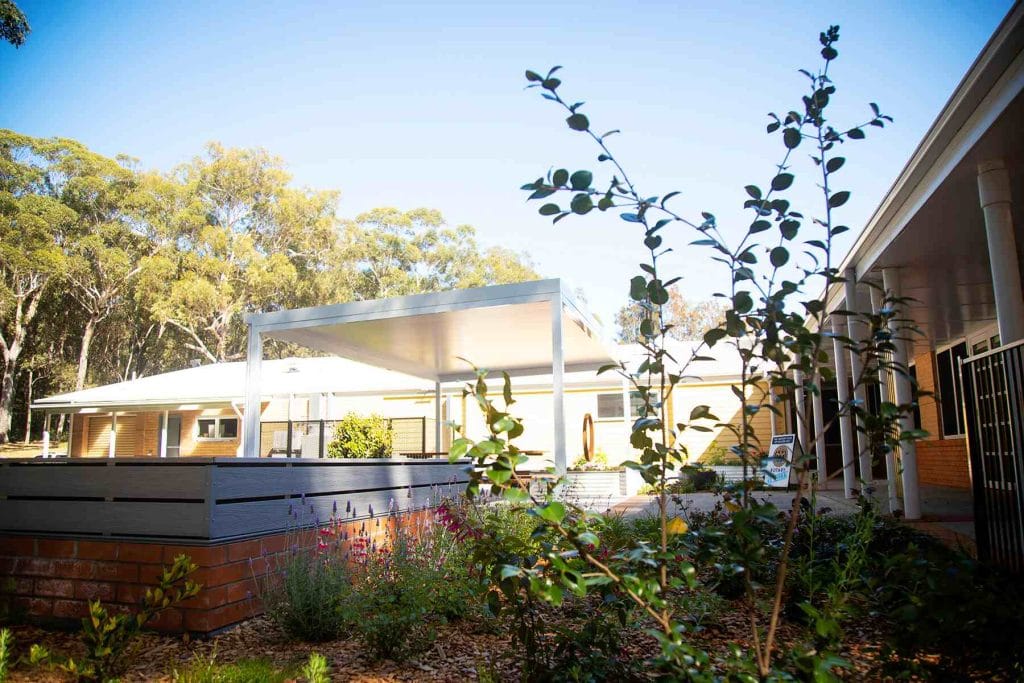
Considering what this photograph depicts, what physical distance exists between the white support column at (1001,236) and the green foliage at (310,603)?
4712 mm

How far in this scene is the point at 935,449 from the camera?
1387 centimetres

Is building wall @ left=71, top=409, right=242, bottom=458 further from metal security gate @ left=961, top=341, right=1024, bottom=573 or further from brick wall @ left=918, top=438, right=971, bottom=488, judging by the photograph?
metal security gate @ left=961, top=341, right=1024, bottom=573

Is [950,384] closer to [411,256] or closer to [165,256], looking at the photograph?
[411,256]

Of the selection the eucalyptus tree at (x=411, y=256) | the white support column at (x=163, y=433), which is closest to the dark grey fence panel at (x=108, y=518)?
the white support column at (x=163, y=433)

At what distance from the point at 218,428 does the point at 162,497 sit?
16647mm

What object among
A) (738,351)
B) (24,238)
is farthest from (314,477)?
(24,238)

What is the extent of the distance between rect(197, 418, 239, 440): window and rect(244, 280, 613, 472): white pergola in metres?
9.09

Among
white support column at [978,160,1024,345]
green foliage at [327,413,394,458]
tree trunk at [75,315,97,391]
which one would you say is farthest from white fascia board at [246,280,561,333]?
tree trunk at [75,315,97,391]

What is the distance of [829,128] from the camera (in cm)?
222

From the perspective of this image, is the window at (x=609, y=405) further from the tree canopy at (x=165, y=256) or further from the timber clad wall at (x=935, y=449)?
the tree canopy at (x=165, y=256)

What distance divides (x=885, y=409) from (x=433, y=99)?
30571 mm

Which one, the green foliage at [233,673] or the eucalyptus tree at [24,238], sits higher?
the eucalyptus tree at [24,238]

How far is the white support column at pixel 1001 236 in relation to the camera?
497 cm

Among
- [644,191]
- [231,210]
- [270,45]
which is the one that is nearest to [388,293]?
[231,210]
